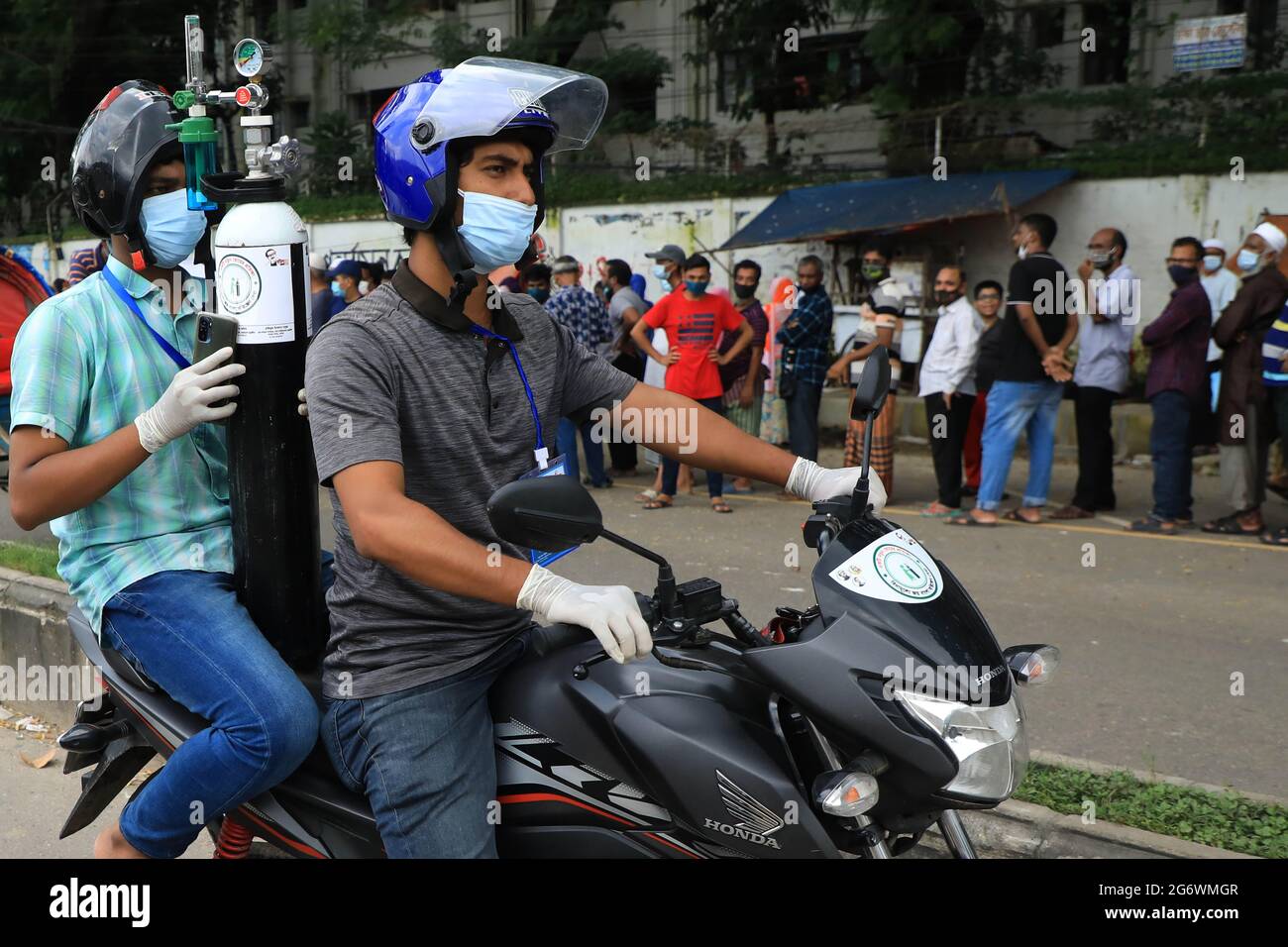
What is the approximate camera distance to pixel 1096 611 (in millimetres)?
6605

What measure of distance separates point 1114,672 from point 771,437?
5.38m

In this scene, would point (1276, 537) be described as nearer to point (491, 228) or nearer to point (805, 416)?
point (805, 416)

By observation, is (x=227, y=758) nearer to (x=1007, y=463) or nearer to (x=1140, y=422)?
(x=1007, y=463)

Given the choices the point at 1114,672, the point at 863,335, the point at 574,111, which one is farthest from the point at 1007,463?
the point at 574,111

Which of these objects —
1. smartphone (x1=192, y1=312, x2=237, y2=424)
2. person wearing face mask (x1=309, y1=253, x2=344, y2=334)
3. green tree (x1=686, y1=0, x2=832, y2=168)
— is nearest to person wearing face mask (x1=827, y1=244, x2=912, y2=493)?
person wearing face mask (x1=309, y1=253, x2=344, y2=334)

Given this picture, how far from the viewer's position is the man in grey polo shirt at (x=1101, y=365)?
8734mm

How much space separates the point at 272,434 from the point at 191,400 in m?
0.20

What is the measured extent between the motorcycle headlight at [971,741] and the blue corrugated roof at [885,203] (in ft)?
40.0

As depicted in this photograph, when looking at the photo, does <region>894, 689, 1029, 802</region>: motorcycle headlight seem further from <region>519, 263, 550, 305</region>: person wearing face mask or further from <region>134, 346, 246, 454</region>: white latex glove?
<region>519, 263, 550, 305</region>: person wearing face mask

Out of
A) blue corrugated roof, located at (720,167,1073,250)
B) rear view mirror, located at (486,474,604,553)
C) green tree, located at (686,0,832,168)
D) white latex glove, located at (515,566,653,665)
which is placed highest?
green tree, located at (686,0,832,168)

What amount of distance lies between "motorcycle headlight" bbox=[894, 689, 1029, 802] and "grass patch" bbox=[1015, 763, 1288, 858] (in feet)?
5.22

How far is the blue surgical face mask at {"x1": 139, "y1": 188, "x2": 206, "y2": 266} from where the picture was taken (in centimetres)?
292
